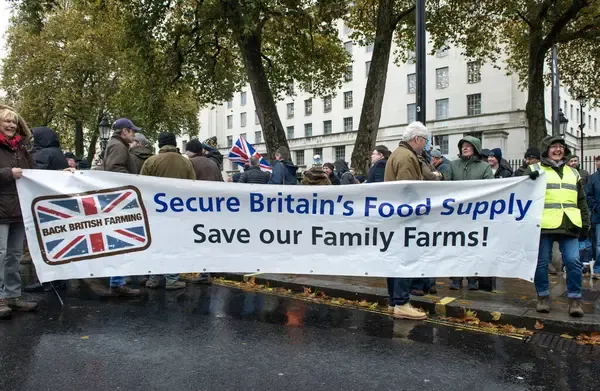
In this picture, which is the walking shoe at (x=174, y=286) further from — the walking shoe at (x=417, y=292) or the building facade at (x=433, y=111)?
the building facade at (x=433, y=111)

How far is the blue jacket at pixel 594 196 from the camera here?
7758mm

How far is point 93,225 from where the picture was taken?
5.48 meters

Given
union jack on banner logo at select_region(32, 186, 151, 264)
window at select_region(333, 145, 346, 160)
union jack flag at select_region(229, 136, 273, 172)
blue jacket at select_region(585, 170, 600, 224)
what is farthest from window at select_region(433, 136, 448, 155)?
union jack on banner logo at select_region(32, 186, 151, 264)

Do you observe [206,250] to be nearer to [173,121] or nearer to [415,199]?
[415,199]

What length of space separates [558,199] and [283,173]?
5.22 metres

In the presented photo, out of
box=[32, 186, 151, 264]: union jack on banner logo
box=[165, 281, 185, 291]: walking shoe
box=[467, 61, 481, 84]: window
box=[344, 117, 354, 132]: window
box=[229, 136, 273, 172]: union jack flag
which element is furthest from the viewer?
box=[344, 117, 354, 132]: window

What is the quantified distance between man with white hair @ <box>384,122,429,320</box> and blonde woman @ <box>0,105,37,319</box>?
12.7 ft

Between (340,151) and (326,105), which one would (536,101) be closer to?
(340,151)

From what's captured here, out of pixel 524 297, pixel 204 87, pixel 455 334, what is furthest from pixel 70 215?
pixel 204 87

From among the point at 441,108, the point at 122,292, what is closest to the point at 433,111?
the point at 441,108

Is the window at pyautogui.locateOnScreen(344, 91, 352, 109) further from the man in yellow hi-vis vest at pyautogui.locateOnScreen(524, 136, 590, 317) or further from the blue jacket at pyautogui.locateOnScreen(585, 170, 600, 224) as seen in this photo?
the man in yellow hi-vis vest at pyautogui.locateOnScreen(524, 136, 590, 317)

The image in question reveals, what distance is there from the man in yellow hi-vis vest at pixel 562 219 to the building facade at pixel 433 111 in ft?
94.2

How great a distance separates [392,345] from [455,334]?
80 cm

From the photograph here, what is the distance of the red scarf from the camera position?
522 centimetres
